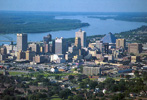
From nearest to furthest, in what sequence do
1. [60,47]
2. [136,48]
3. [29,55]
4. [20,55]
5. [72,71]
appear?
[72,71], [29,55], [20,55], [60,47], [136,48]

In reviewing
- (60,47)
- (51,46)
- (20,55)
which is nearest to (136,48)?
(60,47)

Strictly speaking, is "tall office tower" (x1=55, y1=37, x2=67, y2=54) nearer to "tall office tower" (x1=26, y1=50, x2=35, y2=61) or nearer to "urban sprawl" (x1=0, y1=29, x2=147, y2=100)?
"urban sprawl" (x1=0, y1=29, x2=147, y2=100)

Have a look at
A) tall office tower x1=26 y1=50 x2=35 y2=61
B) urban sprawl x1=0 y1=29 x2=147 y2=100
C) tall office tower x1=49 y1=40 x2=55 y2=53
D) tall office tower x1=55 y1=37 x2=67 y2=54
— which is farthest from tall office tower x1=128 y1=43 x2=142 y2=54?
tall office tower x1=26 y1=50 x2=35 y2=61

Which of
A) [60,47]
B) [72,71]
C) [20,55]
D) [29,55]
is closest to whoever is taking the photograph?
[72,71]

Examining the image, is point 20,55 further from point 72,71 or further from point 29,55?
point 72,71

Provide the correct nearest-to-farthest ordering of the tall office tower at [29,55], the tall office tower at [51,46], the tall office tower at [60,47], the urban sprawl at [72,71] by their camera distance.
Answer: the urban sprawl at [72,71], the tall office tower at [29,55], the tall office tower at [60,47], the tall office tower at [51,46]

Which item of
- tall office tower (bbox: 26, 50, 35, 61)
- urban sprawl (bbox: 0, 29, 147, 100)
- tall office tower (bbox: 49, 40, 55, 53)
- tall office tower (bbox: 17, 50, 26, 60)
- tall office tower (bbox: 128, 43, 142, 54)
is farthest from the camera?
tall office tower (bbox: 49, 40, 55, 53)

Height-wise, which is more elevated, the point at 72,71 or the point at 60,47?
the point at 60,47

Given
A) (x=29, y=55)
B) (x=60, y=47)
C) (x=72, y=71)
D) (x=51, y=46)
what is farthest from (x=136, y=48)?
(x=72, y=71)

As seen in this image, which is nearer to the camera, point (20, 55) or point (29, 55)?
point (29, 55)

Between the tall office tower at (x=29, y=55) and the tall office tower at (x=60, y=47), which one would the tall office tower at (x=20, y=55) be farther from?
the tall office tower at (x=60, y=47)

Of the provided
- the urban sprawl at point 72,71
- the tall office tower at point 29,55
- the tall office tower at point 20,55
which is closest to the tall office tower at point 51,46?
the urban sprawl at point 72,71

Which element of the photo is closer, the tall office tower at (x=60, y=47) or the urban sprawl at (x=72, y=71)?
the urban sprawl at (x=72, y=71)
